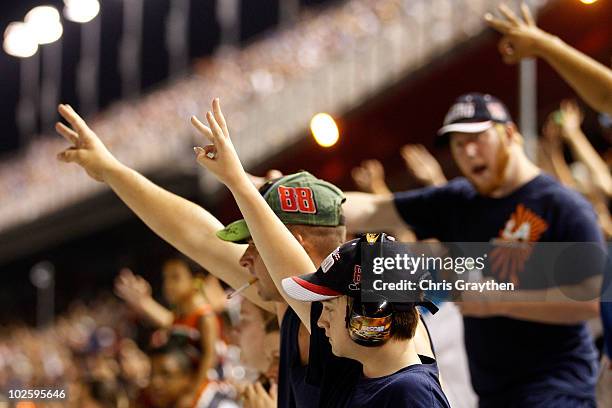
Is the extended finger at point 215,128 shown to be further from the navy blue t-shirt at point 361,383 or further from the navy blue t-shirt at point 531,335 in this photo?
the navy blue t-shirt at point 531,335

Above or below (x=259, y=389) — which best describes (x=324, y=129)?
above

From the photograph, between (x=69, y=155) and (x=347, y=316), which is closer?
(x=347, y=316)

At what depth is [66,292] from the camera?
82.3 ft

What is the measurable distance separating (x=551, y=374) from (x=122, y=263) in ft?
62.8

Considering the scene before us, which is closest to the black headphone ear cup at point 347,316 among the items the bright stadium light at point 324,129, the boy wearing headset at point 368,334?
the boy wearing headset at point 368,334

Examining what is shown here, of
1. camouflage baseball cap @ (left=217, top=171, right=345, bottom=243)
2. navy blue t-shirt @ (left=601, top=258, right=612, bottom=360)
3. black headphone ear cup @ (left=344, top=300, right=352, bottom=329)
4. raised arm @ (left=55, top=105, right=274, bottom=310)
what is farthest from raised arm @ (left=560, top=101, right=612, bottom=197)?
black headphone ear cup @ (left=344, top=300, right=352, bottom=329)

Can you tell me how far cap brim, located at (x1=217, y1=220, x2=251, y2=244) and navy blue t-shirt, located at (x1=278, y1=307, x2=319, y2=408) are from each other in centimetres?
28

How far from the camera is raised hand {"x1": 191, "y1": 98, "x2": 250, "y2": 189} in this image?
2.84 metres

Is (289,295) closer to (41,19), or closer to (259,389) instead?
(259,389)

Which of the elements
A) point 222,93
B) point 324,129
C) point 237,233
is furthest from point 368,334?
point 222,93

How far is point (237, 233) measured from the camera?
3219mm

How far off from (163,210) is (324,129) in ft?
35.0

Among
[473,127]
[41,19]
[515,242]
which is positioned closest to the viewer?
[515,242]

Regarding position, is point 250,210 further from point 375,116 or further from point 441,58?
point 375,116
